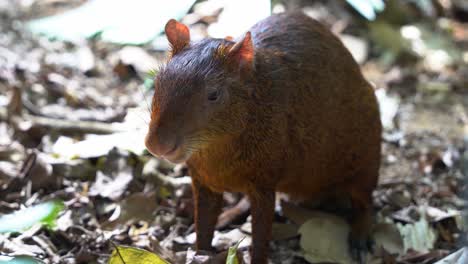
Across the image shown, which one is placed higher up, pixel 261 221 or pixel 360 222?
pixel 261 221

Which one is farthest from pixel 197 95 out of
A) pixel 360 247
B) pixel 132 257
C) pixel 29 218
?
pixel 360 247

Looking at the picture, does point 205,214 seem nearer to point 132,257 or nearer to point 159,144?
point 132,257

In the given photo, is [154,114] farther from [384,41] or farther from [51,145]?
[384,41]

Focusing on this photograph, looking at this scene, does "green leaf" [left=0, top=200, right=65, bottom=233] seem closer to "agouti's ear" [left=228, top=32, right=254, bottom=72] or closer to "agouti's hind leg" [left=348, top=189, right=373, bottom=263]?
"agouti's ear" [left=228, top=32, right=254, bottom=72]

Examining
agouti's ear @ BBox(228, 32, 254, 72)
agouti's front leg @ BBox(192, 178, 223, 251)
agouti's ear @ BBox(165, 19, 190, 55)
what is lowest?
agouti's front leg @ BBox(192, 178, 223, 251)

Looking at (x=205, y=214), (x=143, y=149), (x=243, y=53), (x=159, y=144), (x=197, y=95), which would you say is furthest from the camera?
(x=143, y=149)

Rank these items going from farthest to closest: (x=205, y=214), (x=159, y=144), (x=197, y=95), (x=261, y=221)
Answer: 1. (x=205, y=214)
2. (x=261, y=221)
3. (x=197, y=95)
4. (x=159, y=144)

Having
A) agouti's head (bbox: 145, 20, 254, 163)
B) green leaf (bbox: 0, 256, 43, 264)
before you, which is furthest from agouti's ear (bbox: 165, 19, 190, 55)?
green leaf (bbox: 0, 256, 43, 264)
